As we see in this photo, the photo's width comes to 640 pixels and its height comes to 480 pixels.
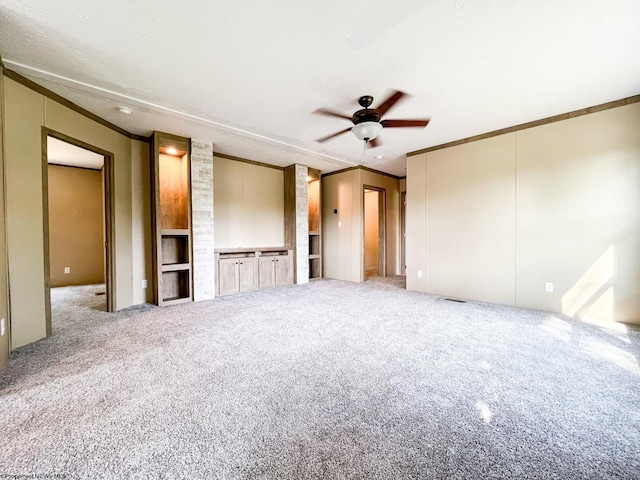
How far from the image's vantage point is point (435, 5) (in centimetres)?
182

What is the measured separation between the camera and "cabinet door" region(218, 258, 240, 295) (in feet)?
15.7

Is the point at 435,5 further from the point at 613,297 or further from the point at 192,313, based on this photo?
the point at 192,313

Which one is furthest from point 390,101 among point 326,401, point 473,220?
point 326,401

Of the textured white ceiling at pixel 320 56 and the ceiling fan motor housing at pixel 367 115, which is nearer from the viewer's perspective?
the textured white ceiling at pixel 320 56

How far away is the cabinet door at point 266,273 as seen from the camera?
17.5 feet

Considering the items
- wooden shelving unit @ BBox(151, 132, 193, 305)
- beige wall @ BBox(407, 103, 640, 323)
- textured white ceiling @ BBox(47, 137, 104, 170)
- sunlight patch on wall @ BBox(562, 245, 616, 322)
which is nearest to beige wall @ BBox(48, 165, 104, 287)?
textured white ceiling @ BBox(47, 137, 104, 170)

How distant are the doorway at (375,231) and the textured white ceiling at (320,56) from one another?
320cm

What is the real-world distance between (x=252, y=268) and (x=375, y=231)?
174 inches

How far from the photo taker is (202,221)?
4434 millimetres

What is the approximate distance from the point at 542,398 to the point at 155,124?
5.07 m

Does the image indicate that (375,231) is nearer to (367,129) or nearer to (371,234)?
(371,234)

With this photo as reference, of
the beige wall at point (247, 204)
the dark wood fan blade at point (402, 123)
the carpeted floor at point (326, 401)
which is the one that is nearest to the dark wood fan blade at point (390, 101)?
the dark wood fan blade at point (402, 123)

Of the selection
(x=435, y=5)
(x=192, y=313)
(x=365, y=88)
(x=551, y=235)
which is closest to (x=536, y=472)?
(x=435, y=5)

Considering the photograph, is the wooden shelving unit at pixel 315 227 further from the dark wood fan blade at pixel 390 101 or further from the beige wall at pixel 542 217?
the dark wood fan blade at pixel 390 101
